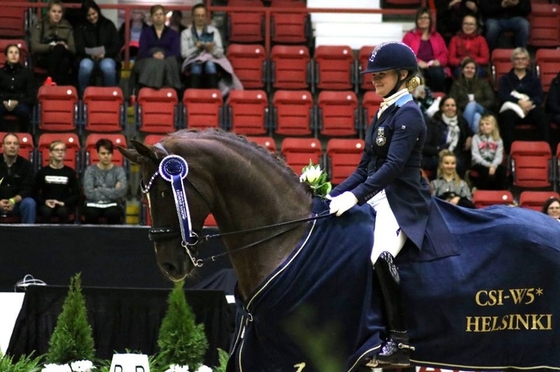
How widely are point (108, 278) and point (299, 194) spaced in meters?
5.01

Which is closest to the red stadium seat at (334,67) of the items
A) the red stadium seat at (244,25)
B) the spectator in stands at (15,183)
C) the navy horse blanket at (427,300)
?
the red stadium seat at (244,25)

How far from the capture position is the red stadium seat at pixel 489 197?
1166 cm

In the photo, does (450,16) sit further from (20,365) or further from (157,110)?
(20,365)

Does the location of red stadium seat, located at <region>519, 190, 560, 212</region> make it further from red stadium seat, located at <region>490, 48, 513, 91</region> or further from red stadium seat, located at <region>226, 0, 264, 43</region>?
red stadium seat, located at <region>226, 0, 264, 43</region>

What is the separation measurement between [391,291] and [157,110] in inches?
309

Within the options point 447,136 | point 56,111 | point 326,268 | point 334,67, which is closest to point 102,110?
point 56,111

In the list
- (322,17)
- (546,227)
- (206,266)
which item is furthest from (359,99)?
(546,227)

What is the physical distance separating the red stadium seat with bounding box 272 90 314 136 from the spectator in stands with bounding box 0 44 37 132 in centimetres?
312

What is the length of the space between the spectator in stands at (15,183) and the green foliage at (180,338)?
341 centimetres

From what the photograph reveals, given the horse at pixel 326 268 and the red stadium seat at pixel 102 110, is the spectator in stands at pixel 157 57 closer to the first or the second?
the red stadium seat at pixel 102 110

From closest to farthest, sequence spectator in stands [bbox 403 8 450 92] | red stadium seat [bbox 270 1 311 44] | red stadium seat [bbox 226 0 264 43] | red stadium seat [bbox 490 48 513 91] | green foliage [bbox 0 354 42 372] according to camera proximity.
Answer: green foliage [bbox 0 354 42 372] → spectator in stands [bbox 403 8 450 92] → red stadium seat [bbox 490 48 513 91] → red stadium seat [bbox 226 0 264 43] → red stadium seat [bbox 270 1 311 44]

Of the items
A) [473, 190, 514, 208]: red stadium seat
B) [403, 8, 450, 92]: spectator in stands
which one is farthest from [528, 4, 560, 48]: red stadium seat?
[473, 190, 514, 208]: red stadium seat

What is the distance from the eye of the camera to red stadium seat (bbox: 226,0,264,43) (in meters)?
14.5

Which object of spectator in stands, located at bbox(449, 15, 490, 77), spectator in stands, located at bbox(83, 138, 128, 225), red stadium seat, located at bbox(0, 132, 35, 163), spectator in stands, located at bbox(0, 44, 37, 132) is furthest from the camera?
spectator in stands, located at bbox(449, 15, 490, 77)
